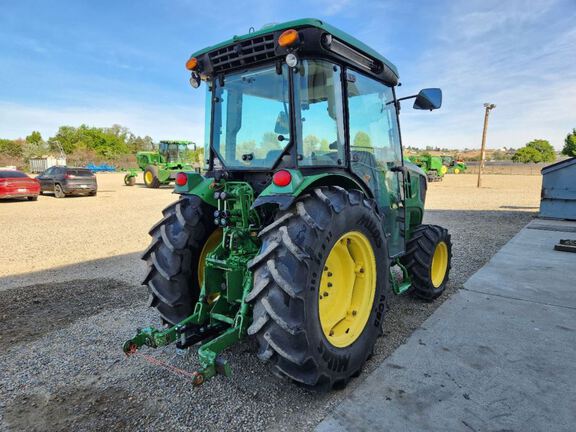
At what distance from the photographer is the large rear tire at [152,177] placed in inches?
898

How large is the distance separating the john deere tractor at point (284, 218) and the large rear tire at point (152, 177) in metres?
20.8

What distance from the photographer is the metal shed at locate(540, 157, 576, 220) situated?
32.5ft

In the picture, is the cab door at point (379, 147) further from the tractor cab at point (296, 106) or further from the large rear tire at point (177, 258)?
the large rear tire at point (177, 258)

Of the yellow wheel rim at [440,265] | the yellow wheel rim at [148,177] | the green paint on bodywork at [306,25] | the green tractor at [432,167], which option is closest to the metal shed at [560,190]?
the yellow wheel rim at [440,265]

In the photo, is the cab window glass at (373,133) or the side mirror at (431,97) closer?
the cab window glass at (373,133)

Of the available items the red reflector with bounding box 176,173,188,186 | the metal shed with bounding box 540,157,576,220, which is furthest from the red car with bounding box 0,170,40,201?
the metal shed with bounding box 540,157,576,220

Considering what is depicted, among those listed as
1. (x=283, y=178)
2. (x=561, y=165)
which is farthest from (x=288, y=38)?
(x=561, y=165)

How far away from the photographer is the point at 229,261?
2.94 meters

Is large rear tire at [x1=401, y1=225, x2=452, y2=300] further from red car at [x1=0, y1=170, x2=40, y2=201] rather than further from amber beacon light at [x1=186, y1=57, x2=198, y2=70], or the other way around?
red car at [x1=0, y1=170, x2=40, y2=201]

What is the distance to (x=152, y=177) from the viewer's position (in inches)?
909

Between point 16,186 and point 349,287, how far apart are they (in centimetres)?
1809

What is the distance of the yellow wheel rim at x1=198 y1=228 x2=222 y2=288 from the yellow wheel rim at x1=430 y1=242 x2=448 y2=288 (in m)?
2.74

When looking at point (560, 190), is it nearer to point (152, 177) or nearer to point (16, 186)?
point (16, 186)

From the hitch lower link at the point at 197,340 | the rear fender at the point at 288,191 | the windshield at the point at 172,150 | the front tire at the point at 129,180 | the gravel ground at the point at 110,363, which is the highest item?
the windshield at the point at 172,150
